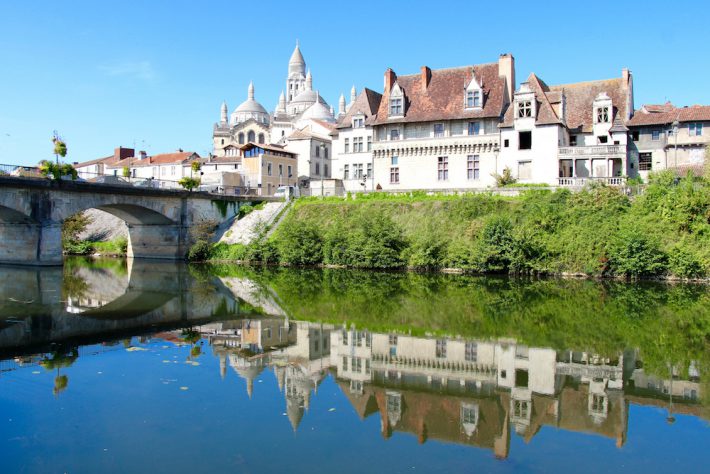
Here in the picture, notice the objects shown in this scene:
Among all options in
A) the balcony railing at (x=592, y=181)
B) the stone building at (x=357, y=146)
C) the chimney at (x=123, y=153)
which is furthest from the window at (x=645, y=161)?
the chimney at (x=123, y=153)

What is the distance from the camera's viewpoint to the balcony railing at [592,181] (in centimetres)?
4431

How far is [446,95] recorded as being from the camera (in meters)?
55.9

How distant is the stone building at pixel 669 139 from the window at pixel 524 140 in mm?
7928

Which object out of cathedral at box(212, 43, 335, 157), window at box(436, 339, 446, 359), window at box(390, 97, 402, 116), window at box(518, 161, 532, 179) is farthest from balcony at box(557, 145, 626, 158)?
cathedral at box(212, 43, 335, 157)

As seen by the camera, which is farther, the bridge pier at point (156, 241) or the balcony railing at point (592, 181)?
the bridge pier at point (156, 241)

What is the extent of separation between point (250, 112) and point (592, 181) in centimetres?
8761

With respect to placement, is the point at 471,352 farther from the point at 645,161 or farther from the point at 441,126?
the point at 441,126

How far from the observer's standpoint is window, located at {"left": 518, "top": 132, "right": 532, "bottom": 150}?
50188mm

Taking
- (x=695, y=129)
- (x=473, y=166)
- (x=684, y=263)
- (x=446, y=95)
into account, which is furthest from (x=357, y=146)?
(x=684, y=263)

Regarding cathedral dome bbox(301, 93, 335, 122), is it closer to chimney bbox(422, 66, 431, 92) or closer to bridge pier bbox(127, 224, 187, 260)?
chimney bbox(422, 66, 431, 92)

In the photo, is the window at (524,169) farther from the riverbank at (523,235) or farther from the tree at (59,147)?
the tree at (59,147)

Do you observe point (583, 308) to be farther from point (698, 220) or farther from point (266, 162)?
point (266, 162)

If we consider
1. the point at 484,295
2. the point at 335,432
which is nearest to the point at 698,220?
the point at 484,295

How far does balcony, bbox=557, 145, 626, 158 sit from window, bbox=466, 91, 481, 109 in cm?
871
